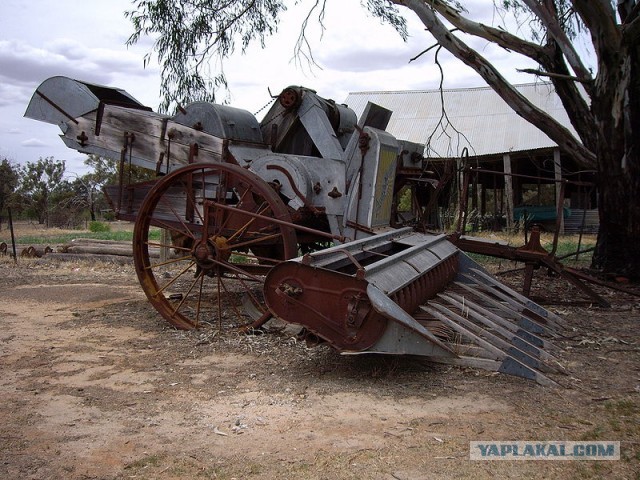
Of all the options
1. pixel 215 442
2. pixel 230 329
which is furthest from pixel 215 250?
pixel 215 442

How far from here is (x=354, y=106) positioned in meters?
25.5

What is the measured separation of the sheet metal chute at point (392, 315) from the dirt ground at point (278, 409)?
208 millimetres

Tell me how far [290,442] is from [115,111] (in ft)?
16.3

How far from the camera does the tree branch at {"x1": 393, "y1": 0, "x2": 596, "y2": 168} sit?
948cm

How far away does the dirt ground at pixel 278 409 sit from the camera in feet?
11.0

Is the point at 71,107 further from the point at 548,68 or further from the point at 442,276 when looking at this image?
the point at 548,68

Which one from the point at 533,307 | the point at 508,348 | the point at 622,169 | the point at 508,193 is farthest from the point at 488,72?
the point at 508,193

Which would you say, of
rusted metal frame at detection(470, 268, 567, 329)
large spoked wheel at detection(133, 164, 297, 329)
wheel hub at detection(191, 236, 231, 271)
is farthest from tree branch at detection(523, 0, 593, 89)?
wheel hub at detection(191, 236, 231, 271)

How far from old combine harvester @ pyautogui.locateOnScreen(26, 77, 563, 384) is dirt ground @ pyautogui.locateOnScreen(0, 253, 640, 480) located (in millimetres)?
322

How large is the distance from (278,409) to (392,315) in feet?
3.12

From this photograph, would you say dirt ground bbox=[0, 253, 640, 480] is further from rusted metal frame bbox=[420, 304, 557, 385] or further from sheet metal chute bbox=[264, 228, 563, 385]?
sheet metal chute bbox=[264, 228, 563, 385]

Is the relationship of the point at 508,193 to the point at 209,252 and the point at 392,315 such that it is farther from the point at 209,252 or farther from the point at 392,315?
the point at 392,315

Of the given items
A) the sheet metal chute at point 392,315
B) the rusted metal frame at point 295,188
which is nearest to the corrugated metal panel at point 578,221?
the sheet metal chute at point 392,315

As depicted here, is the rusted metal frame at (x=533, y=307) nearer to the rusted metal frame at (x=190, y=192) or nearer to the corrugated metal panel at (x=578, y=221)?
the rusted metal frame at (x=190, y=192)
